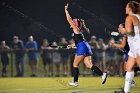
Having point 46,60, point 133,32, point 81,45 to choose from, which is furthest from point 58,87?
point 46,60

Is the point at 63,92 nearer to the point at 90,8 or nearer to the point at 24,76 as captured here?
the point at 24,76

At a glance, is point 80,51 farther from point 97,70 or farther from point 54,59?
point 54,59

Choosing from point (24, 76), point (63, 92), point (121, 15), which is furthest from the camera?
point (121, 15)

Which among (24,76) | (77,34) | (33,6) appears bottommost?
(24,76)

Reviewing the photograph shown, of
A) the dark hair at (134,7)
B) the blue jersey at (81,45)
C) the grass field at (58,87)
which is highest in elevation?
the dark hair at (134,7)

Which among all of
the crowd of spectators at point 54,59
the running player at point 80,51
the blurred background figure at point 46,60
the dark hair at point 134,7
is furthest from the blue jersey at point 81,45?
the blurred background figure at point 46,60

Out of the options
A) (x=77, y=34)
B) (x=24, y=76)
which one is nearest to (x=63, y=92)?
(x=77, y=34)

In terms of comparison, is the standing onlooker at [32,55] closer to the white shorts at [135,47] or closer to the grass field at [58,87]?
the grass field at [58,87]

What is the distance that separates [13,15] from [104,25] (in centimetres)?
499

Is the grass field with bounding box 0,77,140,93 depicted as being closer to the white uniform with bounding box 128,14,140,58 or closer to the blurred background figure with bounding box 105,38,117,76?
the white uniform with bounding box 128,14,140,58

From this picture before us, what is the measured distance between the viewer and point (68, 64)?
64.1ft

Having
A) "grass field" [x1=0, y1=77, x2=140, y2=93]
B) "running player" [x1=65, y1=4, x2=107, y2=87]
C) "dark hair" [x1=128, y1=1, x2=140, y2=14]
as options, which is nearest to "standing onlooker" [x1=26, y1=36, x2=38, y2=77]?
"grass field" [x1=0, y1=77, x2=140, y2=93]

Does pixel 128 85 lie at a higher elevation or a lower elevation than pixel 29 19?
lower

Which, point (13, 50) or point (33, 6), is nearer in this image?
point (13, 50)
